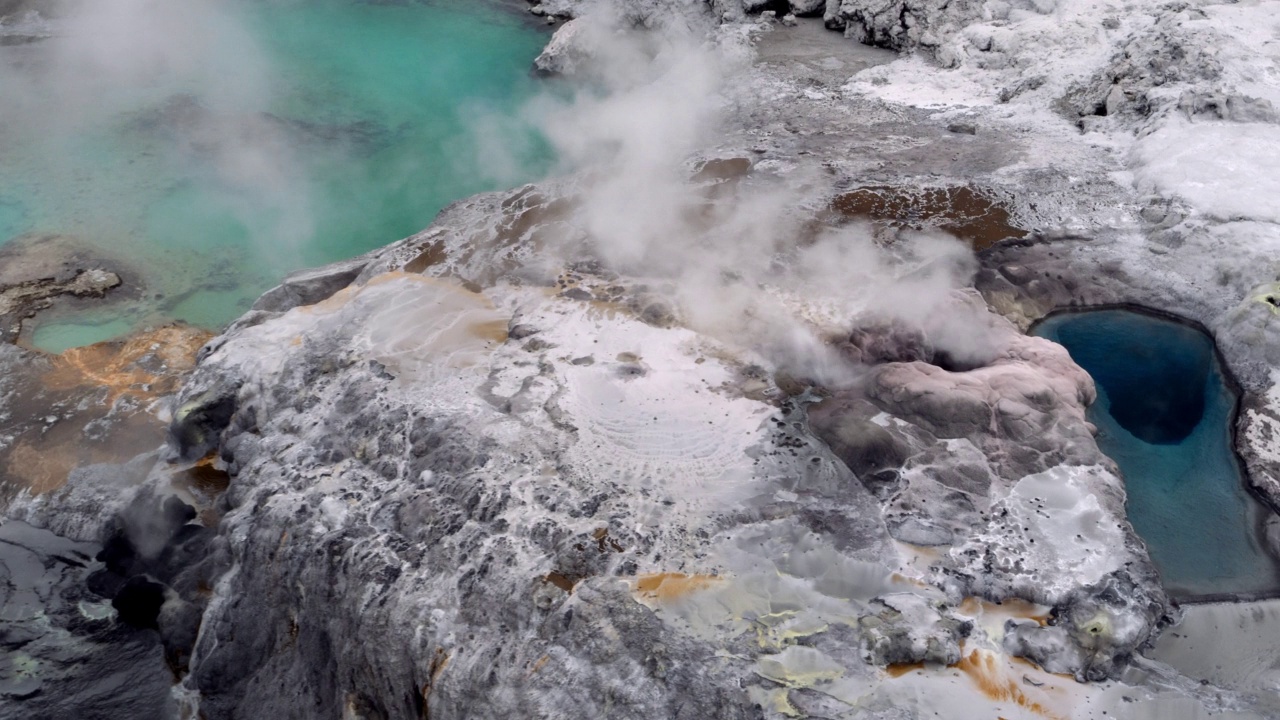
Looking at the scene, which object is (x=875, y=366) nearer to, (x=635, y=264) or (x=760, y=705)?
(x=635, y=264)

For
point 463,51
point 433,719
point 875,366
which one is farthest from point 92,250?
point 875,366

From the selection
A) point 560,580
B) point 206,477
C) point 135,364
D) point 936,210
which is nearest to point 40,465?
point 135,364

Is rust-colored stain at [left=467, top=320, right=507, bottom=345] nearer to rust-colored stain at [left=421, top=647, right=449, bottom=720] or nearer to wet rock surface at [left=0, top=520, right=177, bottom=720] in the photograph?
rust-colored stain at [left=421, top=647, right=449, bottom=720]

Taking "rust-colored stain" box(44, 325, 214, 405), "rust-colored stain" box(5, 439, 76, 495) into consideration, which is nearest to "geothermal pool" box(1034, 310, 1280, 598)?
"rust-colored stain" box(44, 325, 214, 405)

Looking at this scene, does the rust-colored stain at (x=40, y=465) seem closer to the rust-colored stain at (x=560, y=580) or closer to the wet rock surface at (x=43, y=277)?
the wet rock surface at (x=43, y=277)

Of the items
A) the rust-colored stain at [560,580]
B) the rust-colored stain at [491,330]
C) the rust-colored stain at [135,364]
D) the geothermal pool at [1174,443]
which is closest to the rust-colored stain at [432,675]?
the rust-colored stain at [560,580]

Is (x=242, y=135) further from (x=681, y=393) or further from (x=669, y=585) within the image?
(x=669, y=585)
